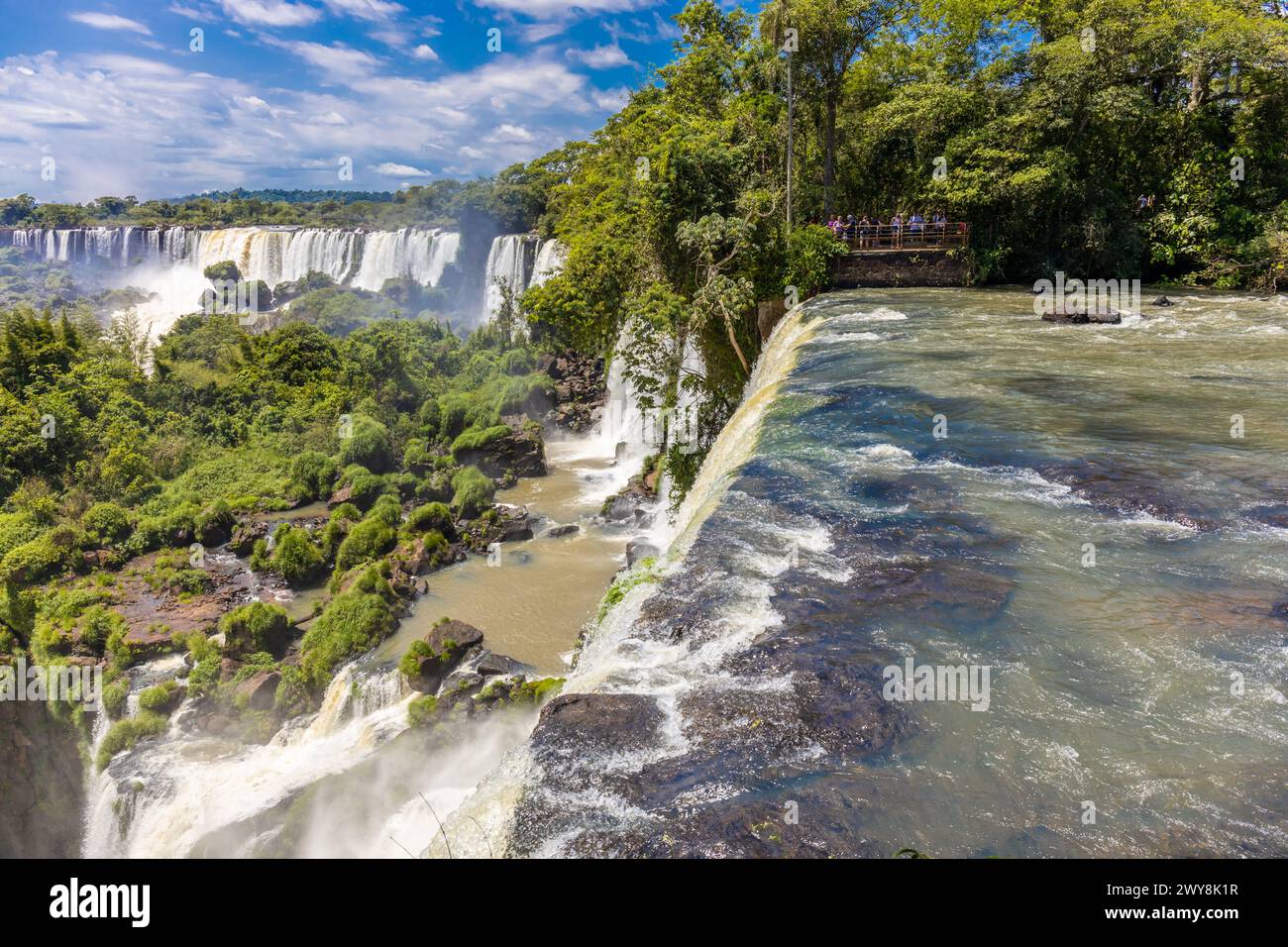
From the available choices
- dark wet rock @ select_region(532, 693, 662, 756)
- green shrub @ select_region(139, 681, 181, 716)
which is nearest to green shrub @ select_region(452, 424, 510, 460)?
green shrub @ select_region(139, 681, 181, 716)

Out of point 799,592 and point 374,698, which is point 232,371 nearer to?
point 374,698

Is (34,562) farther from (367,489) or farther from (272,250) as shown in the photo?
(272,250)

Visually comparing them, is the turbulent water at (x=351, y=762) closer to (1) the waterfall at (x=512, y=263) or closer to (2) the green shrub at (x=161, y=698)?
(2) the green shrub at (x=161, y=698)

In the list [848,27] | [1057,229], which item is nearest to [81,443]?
[848,27]

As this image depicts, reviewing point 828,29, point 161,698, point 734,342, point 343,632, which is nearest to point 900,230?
point 828,29

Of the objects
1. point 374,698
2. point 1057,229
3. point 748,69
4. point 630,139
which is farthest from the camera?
point 748,69

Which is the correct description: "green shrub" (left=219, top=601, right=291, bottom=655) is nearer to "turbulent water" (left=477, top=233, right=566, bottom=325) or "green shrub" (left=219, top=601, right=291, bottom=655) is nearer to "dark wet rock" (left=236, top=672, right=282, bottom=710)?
"dark wet rock" (left=236, top=672, right=282, bottom=710)

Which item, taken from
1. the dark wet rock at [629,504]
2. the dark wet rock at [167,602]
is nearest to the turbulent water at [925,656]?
the dark wet rock at [167,602]
